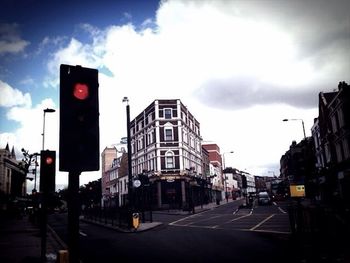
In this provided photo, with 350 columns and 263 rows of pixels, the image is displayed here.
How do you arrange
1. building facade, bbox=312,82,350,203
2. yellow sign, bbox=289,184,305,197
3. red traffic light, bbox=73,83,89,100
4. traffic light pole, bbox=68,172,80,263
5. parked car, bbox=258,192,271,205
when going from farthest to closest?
parked car, bbox=258,192,271,205, building facade, bbox=312,82,350,203, yellow sign, bbox=289,184,305,197, red traffic light, bbox=73,83,89,100, traffic light pole, bbox=68,172,80,263

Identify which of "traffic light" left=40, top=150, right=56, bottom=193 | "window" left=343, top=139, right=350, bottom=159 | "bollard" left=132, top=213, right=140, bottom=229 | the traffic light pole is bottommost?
"bollard" left=132, top=213, right=140, bottom=229

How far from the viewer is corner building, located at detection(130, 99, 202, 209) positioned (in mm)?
48375

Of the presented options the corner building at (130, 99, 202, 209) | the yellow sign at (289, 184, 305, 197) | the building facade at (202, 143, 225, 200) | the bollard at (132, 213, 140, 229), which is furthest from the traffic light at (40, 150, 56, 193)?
the building facade at (202, 143, 225, 200)

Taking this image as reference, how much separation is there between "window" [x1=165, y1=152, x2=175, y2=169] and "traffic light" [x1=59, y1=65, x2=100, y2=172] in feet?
149

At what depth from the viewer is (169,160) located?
49.2 m

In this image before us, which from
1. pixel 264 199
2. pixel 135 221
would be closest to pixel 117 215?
pixel 135 221

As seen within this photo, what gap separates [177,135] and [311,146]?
26644 millimetres

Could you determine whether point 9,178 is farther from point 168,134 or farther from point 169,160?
point 168,134

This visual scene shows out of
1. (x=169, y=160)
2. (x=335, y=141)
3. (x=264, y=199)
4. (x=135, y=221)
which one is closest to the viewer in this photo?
(x=135, y=221)

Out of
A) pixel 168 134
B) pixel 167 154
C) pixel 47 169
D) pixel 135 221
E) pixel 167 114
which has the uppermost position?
pixel 167 114

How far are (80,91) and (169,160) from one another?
4556cm

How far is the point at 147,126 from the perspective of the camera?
52812 mm

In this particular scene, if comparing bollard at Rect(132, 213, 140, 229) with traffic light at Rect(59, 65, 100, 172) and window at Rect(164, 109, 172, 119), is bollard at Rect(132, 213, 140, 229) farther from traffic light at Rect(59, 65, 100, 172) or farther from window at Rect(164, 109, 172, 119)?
window at Rect(164, 109, 172, 119)

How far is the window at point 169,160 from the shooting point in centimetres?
4897
